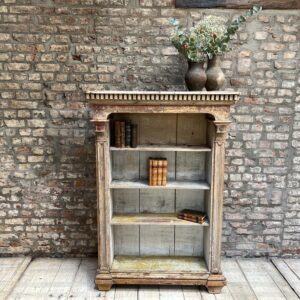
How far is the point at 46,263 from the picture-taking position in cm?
375

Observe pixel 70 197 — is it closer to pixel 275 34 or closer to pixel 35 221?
pixel 35 221

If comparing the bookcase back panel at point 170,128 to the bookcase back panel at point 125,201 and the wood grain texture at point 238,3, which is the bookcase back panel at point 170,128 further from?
the wood grain texture at point 238,3

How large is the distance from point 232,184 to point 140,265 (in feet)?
4.10

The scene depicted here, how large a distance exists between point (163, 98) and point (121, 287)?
1759 millimetres

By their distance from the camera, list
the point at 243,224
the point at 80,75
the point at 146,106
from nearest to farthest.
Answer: the point at 146,106 < the point at 80,75 < the point at 243,224

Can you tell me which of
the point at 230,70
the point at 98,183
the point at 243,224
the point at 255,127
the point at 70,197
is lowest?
the point at 243,224

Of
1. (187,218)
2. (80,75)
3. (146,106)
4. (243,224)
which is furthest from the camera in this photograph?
(243,224)

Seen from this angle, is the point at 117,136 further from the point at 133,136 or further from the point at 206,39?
the point at 206,39

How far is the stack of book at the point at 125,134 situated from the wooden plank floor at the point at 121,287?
1.31 m

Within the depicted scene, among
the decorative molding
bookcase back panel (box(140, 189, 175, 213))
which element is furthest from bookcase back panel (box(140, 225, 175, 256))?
the decorative molding

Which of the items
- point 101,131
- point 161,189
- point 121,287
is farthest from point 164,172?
point 121,287

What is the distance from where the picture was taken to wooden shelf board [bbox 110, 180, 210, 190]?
127 inches

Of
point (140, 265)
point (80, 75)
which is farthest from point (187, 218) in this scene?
point (80, 75)

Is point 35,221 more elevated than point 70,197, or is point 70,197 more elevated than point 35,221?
point 70,197
